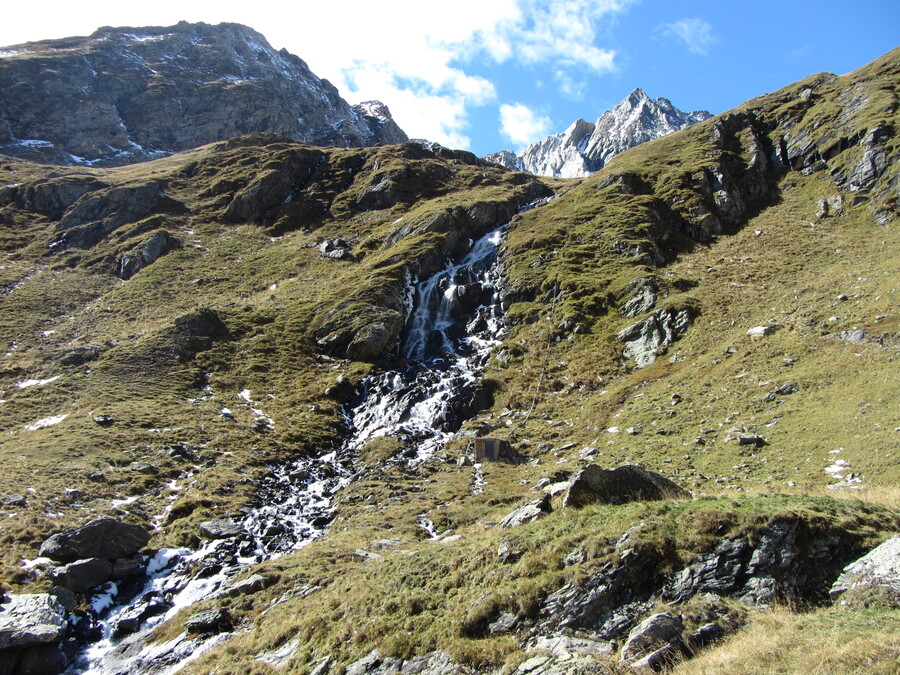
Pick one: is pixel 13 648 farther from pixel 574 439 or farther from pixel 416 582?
pixel 574 439

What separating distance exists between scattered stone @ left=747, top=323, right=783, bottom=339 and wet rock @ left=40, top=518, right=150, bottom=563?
4313 cm

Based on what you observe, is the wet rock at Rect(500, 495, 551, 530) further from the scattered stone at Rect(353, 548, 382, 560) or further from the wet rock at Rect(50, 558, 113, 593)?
the wet rock at Rect(50, 558, 113, 593)

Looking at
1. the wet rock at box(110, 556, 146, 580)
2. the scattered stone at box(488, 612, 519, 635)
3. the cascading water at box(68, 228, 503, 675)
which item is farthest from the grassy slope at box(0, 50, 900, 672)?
the wet rock at box(110, 556, 146, 580)

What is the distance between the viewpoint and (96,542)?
77.5 feet

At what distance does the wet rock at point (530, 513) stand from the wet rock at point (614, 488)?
1.12 m

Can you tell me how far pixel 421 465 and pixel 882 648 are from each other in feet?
106

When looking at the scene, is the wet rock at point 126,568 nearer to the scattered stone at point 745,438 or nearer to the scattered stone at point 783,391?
the scattered stone at point 745,438

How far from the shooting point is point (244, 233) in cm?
9931

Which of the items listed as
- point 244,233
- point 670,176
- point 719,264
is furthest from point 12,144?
point 719,264

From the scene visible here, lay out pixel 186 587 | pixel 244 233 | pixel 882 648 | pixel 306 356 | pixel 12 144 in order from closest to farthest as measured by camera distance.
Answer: pixel 882 648 → pixel 186 587 → pixel 306 356 → pixel 244 233 → pixel 12 144

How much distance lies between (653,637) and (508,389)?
124 ft

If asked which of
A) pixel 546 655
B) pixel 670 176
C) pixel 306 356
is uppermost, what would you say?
pixel 670 176

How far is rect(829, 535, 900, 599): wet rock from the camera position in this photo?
8.91 meters

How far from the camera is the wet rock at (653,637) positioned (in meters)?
9.16
